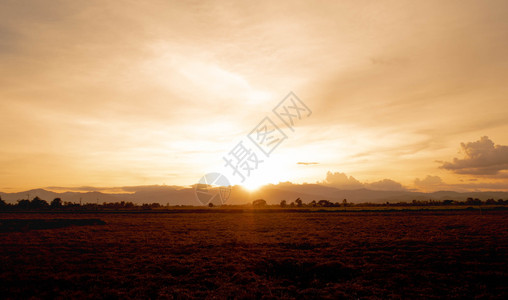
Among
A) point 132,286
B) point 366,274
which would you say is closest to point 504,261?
point 366,274

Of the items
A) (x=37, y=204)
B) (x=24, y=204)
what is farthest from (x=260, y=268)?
(x=37, y=204)

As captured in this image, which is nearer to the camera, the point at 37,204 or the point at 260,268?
the point at 260,268

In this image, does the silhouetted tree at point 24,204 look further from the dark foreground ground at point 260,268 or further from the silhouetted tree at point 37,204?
the dark foreground ground at point 260,268

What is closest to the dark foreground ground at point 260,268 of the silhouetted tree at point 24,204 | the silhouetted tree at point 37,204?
the silhouetted tree at point 24,204

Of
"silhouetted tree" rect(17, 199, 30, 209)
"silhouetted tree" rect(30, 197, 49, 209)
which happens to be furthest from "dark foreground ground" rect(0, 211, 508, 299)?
"silhouetted tree" rect(30, 197, 49, 209)

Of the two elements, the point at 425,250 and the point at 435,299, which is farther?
the point at 425,250

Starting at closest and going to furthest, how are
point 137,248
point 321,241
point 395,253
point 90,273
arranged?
point 90,273 → point 395,253 → point 137,248 → point 321,241

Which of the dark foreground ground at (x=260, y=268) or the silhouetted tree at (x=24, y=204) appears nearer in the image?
the dark foreground ground at (x=260, y=268)

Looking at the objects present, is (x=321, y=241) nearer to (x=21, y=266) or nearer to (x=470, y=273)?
(x=470, y=273)

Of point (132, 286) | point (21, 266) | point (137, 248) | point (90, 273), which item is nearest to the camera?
point (132, 286)

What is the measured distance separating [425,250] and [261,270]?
59.0 ft

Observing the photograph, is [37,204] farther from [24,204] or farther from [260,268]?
[260,268]

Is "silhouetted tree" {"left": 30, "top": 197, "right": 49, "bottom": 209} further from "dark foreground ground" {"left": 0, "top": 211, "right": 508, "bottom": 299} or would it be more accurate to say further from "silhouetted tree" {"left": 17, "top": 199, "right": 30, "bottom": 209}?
"dark foreground ground" {"left": 0, "top": 211, "right": 508, "bottom": 299}

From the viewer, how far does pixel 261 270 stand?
2333 centimetres
